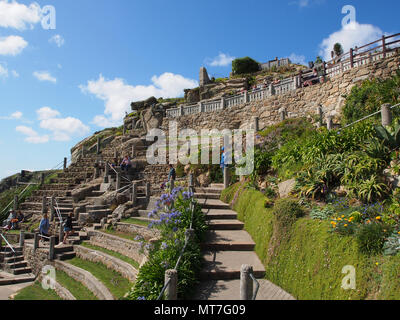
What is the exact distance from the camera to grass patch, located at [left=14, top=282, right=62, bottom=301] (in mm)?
8443

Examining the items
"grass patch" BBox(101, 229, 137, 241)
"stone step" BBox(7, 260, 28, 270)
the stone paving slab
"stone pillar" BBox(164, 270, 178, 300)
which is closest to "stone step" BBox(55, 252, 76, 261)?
"grass patch" BBox(101, 229, 137, 241)

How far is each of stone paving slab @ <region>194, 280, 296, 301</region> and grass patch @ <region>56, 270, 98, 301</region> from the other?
382 cm

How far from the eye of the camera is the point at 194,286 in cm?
511

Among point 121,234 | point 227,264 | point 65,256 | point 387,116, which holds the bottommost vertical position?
point 65,256

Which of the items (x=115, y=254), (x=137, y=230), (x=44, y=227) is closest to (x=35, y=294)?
(x=115, y=254)

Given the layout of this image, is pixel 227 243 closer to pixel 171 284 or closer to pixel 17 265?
pixel 171 284

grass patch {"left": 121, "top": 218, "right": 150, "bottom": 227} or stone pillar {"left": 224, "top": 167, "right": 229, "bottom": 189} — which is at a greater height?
stone pillar {"left": 224, "top": 167, "right": 229, "bottom": 189}

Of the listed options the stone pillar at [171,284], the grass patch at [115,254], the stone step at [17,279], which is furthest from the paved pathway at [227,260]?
the stone step at [17,279]

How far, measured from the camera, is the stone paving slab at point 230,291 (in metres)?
4.64

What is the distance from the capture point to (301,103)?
56.2 feet

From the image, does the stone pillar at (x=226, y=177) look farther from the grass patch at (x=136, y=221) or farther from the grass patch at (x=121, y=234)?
the grass patch at (x=121, y=234)

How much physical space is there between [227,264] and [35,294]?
7.37 meters

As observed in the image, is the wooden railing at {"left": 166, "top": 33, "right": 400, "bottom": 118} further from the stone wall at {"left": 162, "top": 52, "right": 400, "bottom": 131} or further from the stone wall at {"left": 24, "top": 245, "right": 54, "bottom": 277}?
the stone wall at {"left": 24, "top": 245, "right": 54, "bottom": 277}

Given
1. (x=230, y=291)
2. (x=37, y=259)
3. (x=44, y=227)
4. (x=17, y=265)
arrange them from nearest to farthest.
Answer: (x=230, y=291)
(x=37, y=259)
(x=17, y=265)
(x=44, y=227)
